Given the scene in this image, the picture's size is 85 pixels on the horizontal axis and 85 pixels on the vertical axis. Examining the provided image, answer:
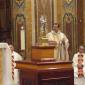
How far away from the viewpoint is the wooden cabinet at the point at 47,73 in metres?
5.43

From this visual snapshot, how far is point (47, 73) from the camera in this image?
5461mm

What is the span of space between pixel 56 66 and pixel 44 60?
203mm

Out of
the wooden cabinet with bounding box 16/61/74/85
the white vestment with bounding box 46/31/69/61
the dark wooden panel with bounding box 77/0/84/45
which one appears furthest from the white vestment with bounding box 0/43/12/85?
the dark wooden panel with bounding box 77/0/84/45

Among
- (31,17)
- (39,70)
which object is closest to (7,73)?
(39,70)

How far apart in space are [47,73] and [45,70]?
57mm

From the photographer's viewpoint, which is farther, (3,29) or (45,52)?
(3,29)

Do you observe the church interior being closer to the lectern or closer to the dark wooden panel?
the dark wooden panel

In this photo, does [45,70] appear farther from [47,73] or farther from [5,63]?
[5,63]

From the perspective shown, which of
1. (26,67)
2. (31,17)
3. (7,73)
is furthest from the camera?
(31,17)

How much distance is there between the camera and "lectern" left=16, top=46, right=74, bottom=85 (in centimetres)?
543

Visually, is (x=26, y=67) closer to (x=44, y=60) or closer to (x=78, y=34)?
(x=44, y=60)

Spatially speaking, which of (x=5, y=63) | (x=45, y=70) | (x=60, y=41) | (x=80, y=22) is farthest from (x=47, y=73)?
(x=80, y=22)

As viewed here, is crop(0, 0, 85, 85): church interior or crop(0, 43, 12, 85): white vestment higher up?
crop(0, 0, 85, 85): church interior

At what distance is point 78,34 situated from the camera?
12516 mm
